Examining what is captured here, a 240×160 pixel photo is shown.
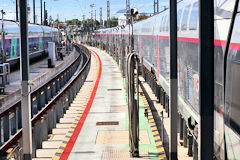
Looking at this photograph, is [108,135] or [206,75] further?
[108,135]

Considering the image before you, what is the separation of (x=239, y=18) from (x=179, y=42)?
6.99 meters

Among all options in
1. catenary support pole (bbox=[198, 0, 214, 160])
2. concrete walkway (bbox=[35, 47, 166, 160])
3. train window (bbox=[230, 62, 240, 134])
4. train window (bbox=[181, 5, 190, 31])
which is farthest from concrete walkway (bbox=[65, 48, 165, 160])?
catenary support pole (bbox=[198, 0, 214, 160])

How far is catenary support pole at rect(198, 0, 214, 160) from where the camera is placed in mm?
4645

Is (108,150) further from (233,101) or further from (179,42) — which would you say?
(233,101)

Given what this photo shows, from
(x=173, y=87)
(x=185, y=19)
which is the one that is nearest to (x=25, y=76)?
(x=173, y=87)

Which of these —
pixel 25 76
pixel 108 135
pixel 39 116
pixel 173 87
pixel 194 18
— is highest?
pixel 194 18

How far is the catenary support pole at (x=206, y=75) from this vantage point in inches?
183

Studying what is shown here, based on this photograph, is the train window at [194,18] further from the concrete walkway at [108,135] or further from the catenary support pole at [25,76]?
the concrete walkway at [108,135]

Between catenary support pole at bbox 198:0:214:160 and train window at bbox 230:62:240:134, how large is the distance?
2.42 feet

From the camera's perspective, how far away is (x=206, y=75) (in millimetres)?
4680

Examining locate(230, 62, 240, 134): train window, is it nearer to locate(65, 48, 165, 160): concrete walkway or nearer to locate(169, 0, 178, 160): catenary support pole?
locate(169, 0, 178, 160): catenary support pole

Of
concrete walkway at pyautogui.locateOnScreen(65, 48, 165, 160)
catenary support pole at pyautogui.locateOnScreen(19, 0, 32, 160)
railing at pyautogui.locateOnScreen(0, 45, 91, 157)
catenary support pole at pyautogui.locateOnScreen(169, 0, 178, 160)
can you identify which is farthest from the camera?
railing at pyautogui.locateOnScreen(0, 45, 91, 157)

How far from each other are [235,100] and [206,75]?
1.09 metres

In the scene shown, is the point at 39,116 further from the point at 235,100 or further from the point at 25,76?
the point at 235,100
